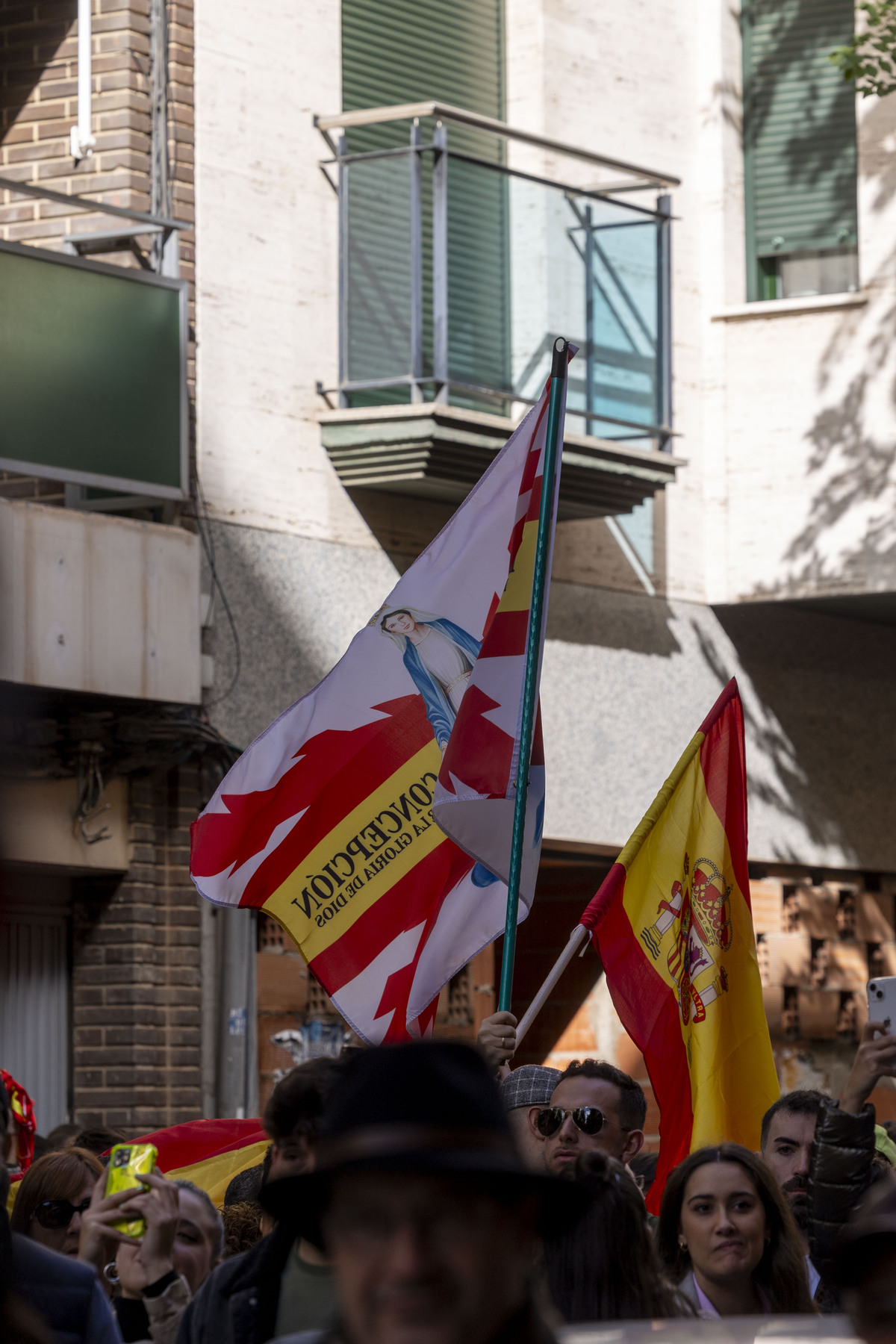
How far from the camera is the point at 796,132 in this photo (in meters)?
14.4

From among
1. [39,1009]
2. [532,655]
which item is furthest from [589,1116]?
[39,1009]

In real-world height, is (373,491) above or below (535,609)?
above

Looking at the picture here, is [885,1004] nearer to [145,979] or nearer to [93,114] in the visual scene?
[145,979]

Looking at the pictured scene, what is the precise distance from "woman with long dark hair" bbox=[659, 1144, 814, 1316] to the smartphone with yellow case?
122 cm

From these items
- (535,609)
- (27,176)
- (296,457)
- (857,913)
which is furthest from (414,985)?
(857,913)

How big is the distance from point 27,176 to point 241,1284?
877cm

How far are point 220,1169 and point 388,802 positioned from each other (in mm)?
1274

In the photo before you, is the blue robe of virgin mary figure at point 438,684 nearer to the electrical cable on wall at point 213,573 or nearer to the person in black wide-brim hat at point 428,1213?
the electrical cable on wall at point 213,573

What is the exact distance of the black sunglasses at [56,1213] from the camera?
5.52 m

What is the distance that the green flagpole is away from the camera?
620 centimetres

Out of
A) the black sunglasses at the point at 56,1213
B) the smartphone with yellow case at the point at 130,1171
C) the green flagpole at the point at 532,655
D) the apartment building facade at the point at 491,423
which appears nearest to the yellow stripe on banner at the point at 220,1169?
the green flagpole at the point at 532,655

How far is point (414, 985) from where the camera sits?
6871 millimetres

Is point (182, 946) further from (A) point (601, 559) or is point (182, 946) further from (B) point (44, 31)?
(B) point (44, 31)

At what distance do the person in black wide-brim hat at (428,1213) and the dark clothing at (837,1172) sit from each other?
300 cm
